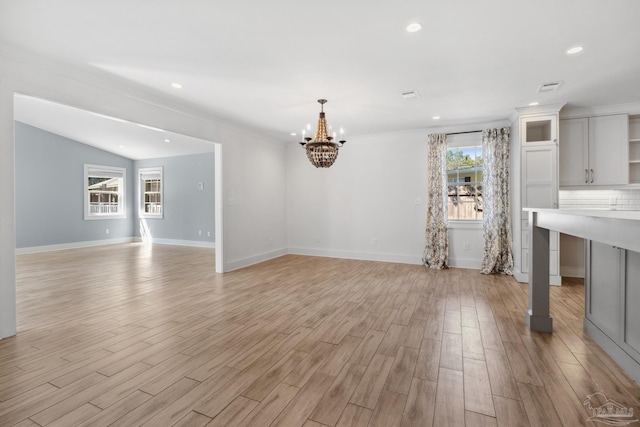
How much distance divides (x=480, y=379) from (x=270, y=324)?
1.94m

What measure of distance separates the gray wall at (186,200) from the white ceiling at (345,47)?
4.86m

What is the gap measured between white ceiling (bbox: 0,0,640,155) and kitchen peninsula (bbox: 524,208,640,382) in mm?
1595

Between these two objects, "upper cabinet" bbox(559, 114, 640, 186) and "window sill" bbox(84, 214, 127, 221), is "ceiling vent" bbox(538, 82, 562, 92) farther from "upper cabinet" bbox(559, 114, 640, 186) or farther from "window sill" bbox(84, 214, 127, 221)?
"window sill" bbox(84, 214, 127, 221)

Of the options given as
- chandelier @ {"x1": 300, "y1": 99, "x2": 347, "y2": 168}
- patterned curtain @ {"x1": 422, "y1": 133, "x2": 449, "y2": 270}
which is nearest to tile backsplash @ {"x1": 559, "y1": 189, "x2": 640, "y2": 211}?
patterned curtain @ {"x1": 422, "y1": 133, "x2": 449, "y2": 270}

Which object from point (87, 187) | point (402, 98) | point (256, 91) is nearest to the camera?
point (256, 91)

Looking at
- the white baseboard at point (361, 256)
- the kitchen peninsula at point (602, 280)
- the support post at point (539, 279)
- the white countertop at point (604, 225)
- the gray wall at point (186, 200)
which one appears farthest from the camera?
the gray wall at point (186, 200)

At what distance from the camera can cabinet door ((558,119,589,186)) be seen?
4.68 metres

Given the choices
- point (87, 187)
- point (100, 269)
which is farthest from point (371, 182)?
point (87, 187)

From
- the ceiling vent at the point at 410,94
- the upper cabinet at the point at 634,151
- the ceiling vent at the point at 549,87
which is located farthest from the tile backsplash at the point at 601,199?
the ceiling vent at the point at 410,94

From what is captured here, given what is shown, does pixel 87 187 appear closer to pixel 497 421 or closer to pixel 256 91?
pixel 256 91

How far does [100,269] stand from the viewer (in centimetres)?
572

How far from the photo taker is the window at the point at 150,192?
964 cm

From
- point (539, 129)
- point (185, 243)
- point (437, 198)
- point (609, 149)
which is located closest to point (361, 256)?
point (437, 198)

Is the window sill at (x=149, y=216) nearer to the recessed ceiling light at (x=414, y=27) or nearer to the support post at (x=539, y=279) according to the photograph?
the recessed ceiling light at (x=414, y=27)
